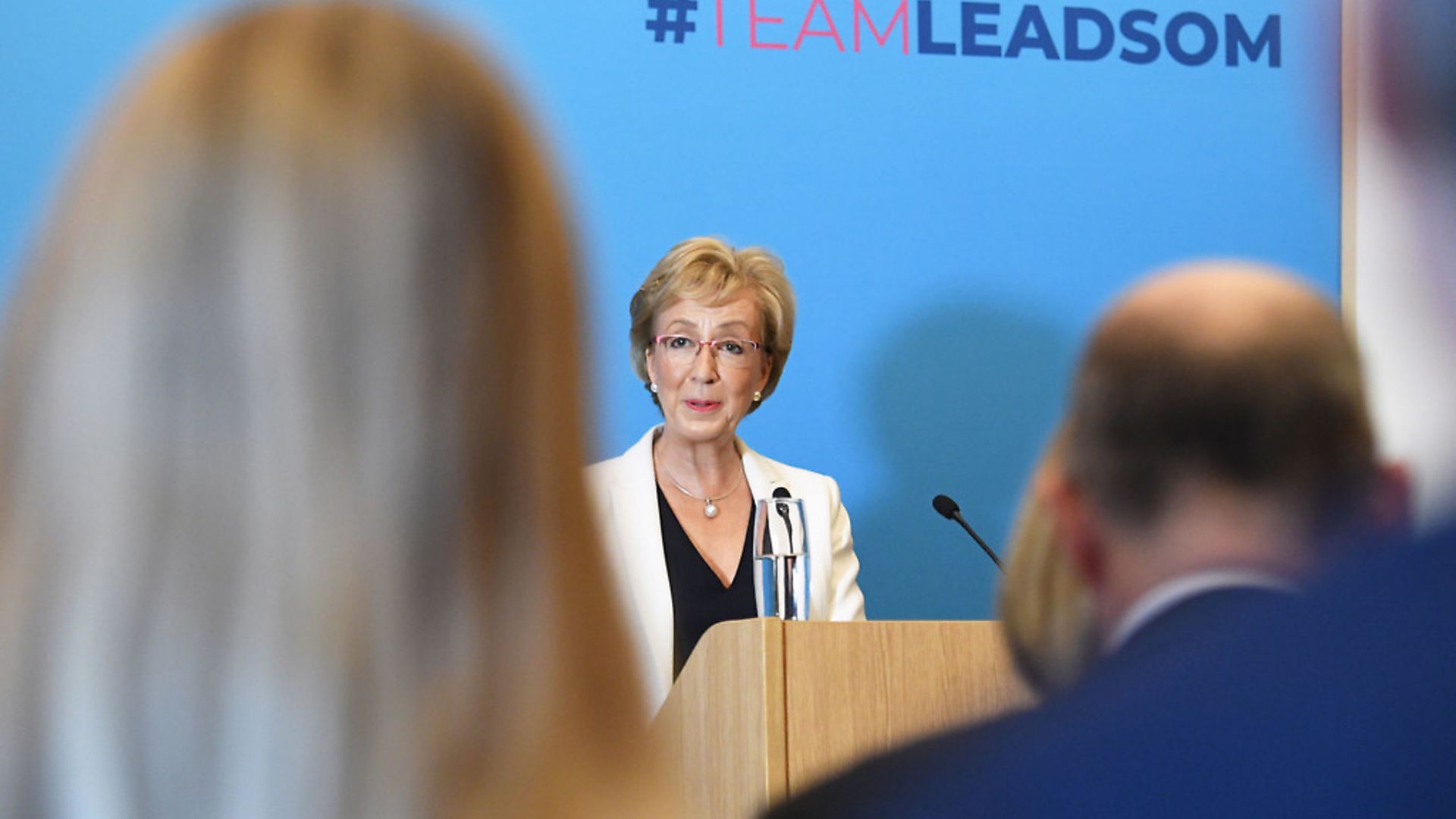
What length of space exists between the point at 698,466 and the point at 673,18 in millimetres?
1321

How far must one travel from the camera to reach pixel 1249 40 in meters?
5.82

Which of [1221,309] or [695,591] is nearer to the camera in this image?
[1221,309]

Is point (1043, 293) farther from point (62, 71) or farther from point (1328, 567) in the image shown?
point (1328, 567)

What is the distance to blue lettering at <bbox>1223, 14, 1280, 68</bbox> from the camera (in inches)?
228

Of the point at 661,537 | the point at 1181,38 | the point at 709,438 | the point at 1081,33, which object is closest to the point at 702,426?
the point at 709,438

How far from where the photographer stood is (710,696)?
307cm

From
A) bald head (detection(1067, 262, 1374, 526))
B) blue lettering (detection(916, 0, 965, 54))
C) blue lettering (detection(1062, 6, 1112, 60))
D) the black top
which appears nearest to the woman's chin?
the black top

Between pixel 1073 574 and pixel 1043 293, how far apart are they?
15.1ft

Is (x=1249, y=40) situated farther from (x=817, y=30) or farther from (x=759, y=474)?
(x=759, y=474)

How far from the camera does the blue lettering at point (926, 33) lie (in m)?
5.54

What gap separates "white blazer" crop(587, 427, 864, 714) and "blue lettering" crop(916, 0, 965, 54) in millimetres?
1373

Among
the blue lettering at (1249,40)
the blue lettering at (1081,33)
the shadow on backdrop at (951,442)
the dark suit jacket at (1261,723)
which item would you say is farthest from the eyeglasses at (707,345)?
the dark suit jacket at (1261,723)

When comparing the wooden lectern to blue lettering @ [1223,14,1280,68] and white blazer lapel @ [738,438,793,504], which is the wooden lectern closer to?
white blazer lapel @ [738,438,793,504]

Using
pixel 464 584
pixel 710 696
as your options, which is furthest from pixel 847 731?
pixel 464 584
